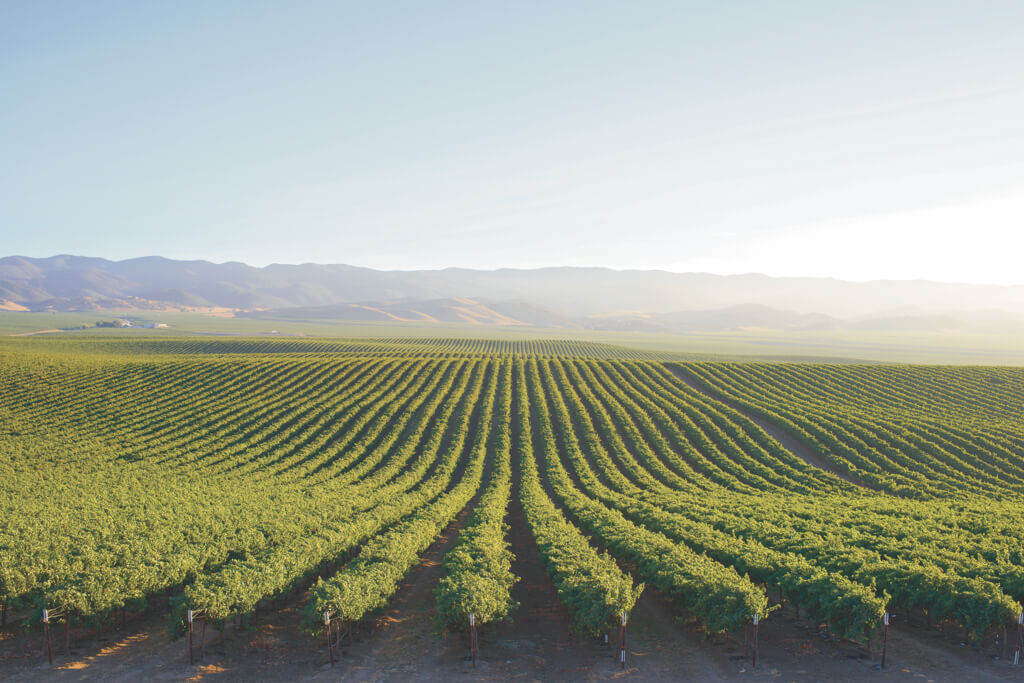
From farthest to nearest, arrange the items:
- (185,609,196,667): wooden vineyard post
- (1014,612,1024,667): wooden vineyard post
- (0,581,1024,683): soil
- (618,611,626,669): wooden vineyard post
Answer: (618,611,626,669): wooden vineyard post, (185,609,196,667): wooden vineyard post, (0,581,1024,683): soil, (1014,612,1024,667): wooden vineyard post

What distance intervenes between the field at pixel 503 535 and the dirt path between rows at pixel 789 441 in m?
0.37

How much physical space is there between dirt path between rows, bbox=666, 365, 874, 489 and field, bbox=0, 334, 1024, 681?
0.37 metres

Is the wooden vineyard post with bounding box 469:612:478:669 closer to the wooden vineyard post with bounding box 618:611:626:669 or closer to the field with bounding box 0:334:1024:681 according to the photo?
the field with bounding box 0:334:1024:681

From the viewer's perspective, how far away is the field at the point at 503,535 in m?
16.8

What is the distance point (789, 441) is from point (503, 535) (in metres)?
35.3

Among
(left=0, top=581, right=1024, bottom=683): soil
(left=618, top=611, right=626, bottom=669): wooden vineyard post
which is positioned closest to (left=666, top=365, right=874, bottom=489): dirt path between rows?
(left=0, top=581, right=1024, bottom=683): soil

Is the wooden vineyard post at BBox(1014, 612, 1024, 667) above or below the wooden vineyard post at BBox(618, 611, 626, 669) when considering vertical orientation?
above

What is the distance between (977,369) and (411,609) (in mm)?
84608

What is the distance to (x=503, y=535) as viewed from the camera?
87.4ft

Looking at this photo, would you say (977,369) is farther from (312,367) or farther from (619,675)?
(312,367)

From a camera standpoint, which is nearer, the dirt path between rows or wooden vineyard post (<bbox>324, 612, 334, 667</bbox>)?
wooden vineyard post (<bbox>324, 612, 334, 667</bbox>)

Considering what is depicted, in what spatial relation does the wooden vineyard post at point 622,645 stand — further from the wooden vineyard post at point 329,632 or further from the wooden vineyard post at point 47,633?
the wooden vineyard post at point 47,633

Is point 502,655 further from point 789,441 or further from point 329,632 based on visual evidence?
point 789,441

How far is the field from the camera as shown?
16.8m
